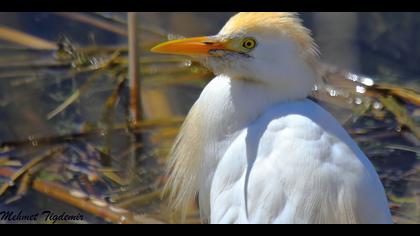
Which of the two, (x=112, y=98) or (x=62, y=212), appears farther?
(x=112, y=98)

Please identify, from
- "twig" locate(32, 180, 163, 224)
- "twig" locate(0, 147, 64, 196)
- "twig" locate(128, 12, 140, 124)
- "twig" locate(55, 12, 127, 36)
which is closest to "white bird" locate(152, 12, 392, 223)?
"twig" locate(32, 180, 163, 224)

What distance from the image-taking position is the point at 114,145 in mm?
2873

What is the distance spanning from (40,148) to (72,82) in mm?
464

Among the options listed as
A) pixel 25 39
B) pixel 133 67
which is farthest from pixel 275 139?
pixel 25 39

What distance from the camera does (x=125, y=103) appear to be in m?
3.04

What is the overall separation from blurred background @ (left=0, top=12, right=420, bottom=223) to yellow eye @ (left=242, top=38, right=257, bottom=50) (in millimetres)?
816

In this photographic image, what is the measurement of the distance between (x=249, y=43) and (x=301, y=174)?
29 cm

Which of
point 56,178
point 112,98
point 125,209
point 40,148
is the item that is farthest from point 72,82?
point 125,209

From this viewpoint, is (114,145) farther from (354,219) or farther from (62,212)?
(354,219)

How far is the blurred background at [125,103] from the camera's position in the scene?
2.58 metres
